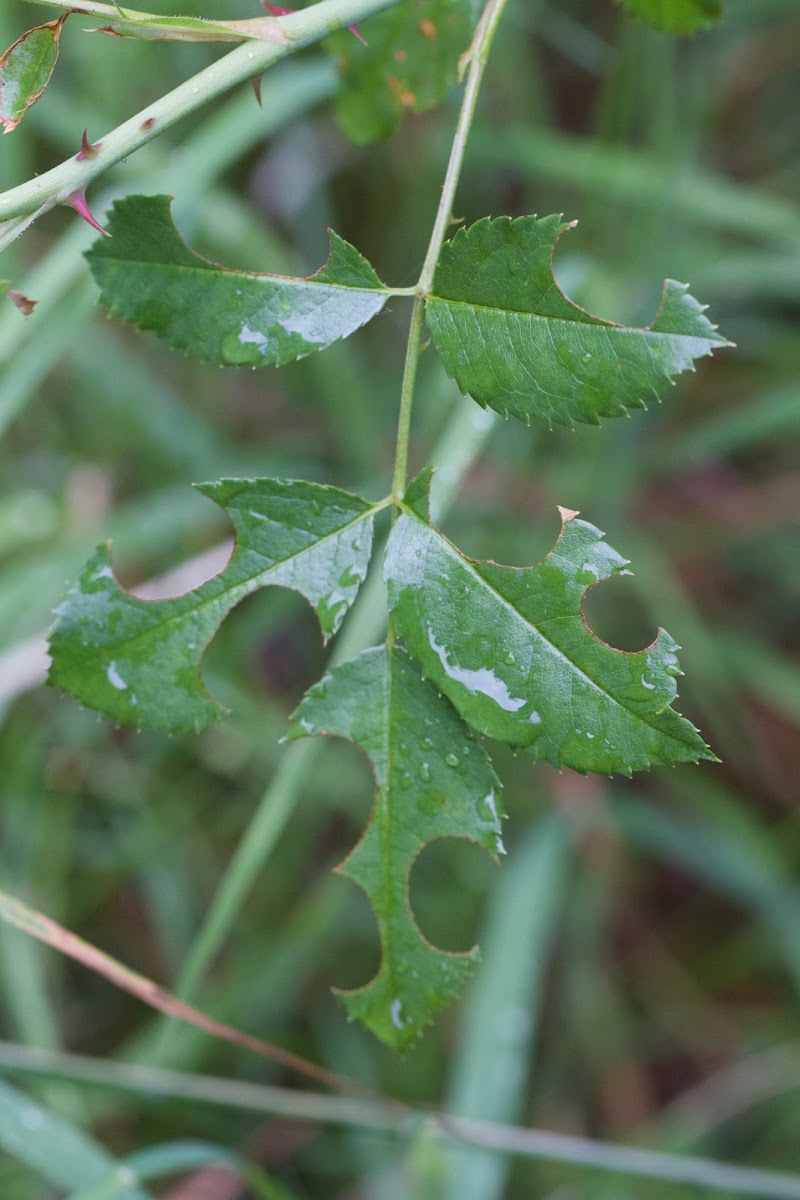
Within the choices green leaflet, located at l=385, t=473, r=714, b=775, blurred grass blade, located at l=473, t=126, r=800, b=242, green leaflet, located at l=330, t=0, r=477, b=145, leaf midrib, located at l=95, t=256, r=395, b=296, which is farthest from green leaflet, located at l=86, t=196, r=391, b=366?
blurred grass blade, located at l=473, t=126, r=800, b=242

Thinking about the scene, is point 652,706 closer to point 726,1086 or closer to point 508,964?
point 508,964

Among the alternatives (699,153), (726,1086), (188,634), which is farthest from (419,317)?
(699,153)

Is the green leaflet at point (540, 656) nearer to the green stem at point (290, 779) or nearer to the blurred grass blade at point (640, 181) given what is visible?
the green stem at point (290, 779)

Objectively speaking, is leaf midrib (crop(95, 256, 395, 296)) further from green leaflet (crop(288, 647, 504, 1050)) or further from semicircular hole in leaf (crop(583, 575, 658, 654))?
semicircular hole in leaf (crop(583, 575, 658, 654))

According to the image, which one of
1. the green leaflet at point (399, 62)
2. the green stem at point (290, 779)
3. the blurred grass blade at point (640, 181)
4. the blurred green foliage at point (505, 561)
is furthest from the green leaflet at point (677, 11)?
the blurred grass blade at point (640, 181)

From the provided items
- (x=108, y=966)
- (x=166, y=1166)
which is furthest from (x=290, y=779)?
(x=166, y=1166)

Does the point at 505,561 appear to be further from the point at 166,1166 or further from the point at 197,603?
the point at 197,603
